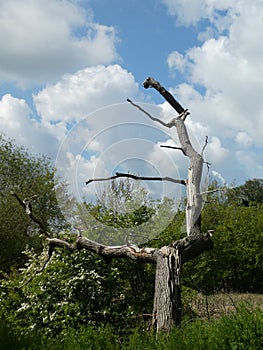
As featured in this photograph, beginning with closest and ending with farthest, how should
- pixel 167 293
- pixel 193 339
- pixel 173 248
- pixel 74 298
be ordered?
pixel 193 339 → pixel 167 293 → pixel 173 248 → pixel 74 298

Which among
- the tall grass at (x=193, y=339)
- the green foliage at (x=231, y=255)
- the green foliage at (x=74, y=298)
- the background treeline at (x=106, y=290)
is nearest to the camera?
the tall grass at (x=193, y=339)

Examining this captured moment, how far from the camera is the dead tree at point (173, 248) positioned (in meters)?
6.27

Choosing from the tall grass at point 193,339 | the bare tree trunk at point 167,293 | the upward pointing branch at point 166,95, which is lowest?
the tall grass at point 193,339

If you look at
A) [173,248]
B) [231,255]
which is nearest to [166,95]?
[173,248]

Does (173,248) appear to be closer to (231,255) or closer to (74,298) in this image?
(74,298)

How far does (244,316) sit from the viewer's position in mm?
4609

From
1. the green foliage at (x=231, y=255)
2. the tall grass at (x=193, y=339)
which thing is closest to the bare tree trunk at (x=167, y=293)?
the tall grass at (x=193, y=339)

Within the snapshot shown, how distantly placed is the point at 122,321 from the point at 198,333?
10.9 feet

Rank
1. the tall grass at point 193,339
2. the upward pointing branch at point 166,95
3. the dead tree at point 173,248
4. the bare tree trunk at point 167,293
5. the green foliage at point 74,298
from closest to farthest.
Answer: the tall grass at point 193,339
the bare tree trunk at point 167,293
the dead tree at point 173,248
the green foliage at point 74,298
the upward pointing branch at point 166,95

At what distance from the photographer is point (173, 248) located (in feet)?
22.4

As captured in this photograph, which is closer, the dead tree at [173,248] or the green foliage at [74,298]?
the dead tree at [173,248]

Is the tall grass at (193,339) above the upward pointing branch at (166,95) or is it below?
below

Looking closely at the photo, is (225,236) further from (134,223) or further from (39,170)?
(39,170)

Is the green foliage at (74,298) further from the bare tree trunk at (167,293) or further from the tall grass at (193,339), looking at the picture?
the tall grass at (193,339)
